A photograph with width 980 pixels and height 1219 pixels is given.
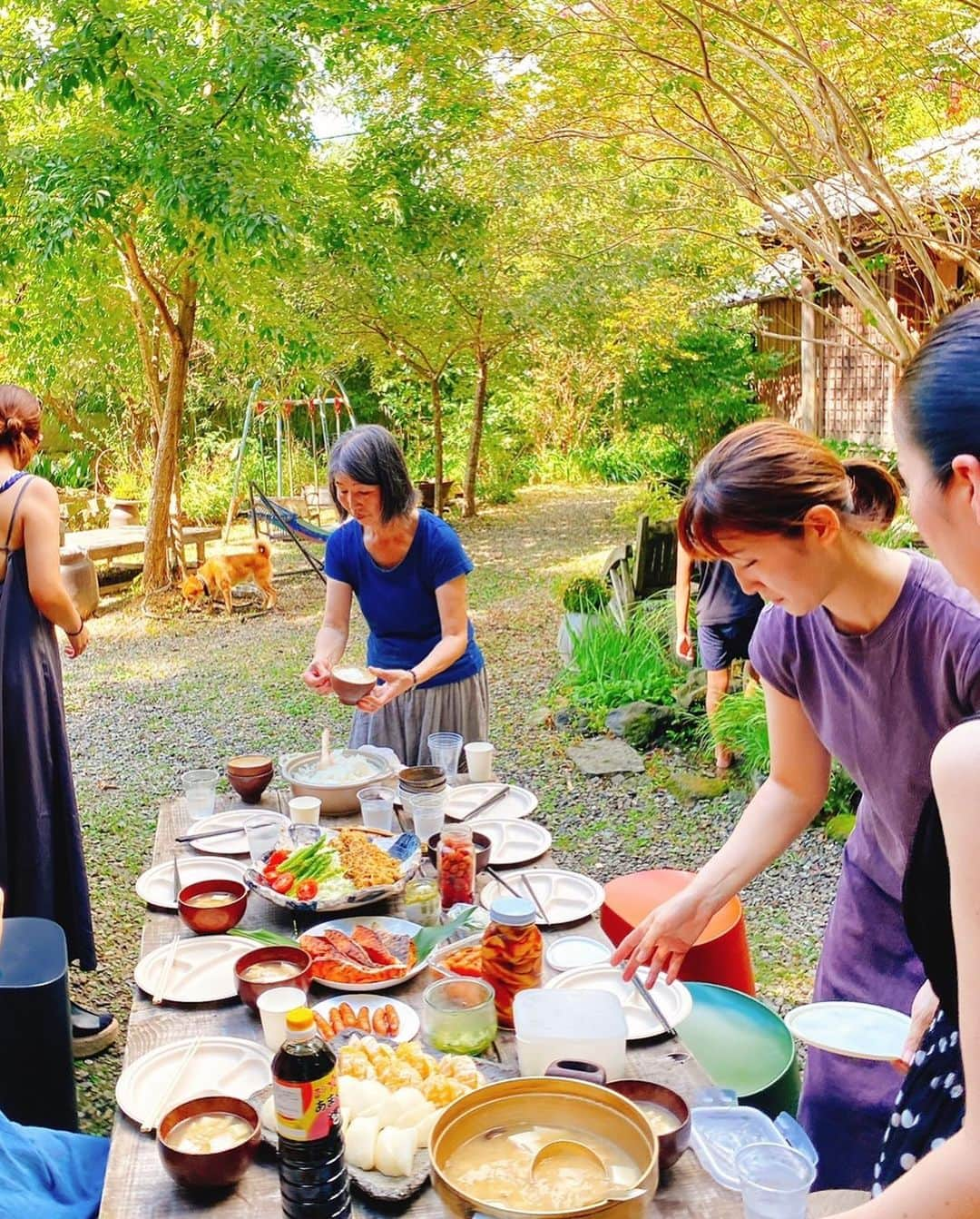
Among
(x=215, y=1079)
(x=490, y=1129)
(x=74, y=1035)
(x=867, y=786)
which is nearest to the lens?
(x=490, y=1129)

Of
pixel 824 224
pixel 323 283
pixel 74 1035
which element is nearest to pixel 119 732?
pixel 74 1035

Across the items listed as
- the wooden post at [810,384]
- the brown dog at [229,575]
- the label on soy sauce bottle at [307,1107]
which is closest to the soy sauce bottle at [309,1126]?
the label on soy sauce bottle at [307,1107]

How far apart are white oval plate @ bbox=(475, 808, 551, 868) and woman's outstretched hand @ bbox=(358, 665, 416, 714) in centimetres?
53

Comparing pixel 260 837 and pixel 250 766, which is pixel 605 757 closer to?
pixel 250 766

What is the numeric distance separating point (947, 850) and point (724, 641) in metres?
4.43

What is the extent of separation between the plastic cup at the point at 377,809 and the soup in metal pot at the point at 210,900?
1.54 ft

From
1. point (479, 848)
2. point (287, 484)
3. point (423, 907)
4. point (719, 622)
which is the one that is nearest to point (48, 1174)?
point (423, 907)

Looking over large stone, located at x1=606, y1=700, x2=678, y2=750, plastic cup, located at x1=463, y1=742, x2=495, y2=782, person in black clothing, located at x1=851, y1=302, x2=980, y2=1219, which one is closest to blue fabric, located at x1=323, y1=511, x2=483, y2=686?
plastic cup, located at x1=463, y1=742, x2=495, y2=782

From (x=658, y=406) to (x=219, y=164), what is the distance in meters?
8.52

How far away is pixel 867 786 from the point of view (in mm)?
1958

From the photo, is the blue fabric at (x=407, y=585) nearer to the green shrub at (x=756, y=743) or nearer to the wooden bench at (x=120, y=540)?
the green shrub at (x=756, y=743)

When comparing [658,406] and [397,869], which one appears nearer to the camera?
[397,869]

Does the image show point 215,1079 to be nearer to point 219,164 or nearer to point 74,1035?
point 74,1035

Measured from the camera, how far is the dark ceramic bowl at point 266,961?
→ 1963 millimetres
